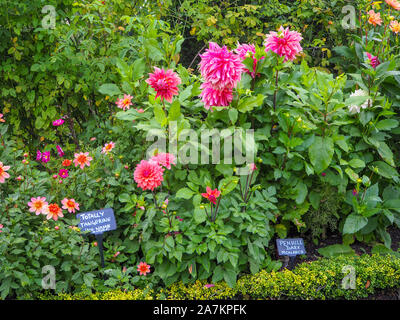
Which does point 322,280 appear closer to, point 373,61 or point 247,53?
point 247,53

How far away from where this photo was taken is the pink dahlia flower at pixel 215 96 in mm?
1914

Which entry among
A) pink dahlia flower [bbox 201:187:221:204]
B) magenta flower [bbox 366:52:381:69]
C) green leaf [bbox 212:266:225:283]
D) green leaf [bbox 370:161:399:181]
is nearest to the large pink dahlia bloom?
pink dahlia flower [bbox 201:187:221:204]

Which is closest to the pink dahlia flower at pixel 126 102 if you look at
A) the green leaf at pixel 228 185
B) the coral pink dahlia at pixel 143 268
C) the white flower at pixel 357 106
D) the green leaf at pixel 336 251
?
the green leaf at pixel 228 185

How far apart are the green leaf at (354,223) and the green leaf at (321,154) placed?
405 millimetres

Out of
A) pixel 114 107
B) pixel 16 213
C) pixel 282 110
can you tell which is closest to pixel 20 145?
pixel 114 107

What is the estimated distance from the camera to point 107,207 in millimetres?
2092

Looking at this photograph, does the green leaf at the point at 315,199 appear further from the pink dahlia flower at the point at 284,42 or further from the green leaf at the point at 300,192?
the pink dahlia flower at the point at 284,42

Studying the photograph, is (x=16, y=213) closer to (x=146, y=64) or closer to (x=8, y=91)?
(x=146, y=64)

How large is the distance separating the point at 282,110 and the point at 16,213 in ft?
4.97

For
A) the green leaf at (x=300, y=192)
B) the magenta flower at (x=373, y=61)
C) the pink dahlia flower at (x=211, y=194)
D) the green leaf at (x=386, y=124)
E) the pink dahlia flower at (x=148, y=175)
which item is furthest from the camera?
the magenta flower at (x=373, y=61)

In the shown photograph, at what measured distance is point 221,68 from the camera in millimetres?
1793

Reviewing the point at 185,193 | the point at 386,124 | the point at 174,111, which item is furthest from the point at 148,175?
the point at 386,124

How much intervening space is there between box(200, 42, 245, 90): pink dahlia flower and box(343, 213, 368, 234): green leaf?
43.5 inches

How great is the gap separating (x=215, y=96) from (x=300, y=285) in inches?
41.9
